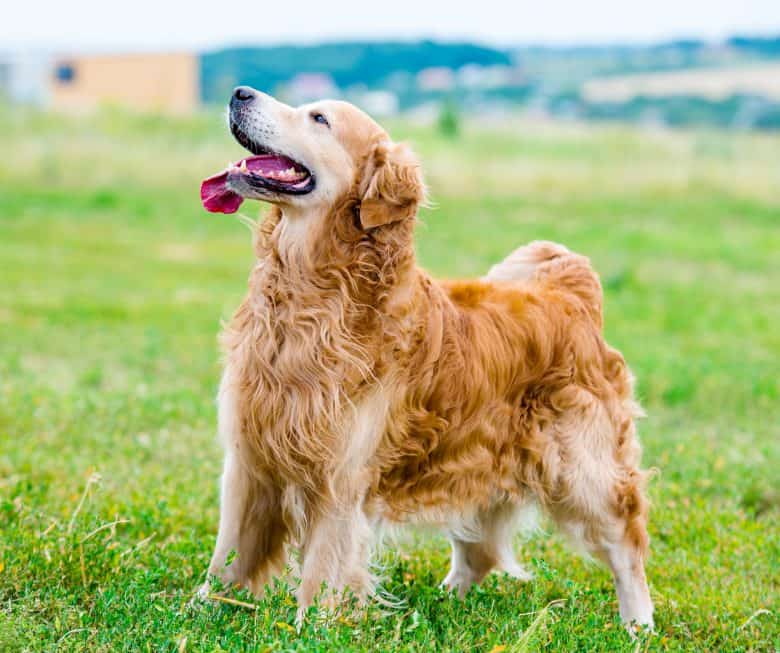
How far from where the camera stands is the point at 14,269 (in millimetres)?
12836

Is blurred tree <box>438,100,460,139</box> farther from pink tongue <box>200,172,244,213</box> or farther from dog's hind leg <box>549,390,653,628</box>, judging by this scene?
pink tongue <box>200,172,244,213</box>

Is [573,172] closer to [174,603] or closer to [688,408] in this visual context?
[688,408]

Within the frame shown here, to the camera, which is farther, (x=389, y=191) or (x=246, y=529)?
(x=246, y=529)

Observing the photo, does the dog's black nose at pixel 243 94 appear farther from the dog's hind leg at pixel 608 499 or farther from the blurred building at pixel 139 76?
the blurred building at pixel 139 76

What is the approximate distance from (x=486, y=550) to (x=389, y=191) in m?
1.83

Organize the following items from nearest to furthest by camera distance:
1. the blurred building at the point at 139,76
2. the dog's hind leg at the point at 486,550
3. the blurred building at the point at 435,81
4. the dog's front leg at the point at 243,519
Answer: the dog's front leg at the point at 243,519, the dog's hind leg at the point at 486,550, the blurred building at the point at 435,81, the blurred building at the point at 139,76

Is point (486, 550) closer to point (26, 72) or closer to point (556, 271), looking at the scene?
point (556, 271)

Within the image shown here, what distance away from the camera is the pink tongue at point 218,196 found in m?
4.11

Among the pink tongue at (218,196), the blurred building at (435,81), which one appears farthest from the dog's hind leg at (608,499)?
the blurred building at (435,81)

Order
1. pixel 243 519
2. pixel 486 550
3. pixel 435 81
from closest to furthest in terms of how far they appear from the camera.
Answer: pixel 243 519 → pixel 486 550 → pixel 435 81

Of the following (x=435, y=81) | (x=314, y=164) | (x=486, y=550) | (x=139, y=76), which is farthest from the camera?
(x=139, y=76)

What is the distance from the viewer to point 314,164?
4070mm

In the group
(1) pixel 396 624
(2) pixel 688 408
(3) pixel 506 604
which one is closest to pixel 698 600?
(3) pixel 506 604

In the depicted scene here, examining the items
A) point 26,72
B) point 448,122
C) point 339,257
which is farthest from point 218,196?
point 26,72
